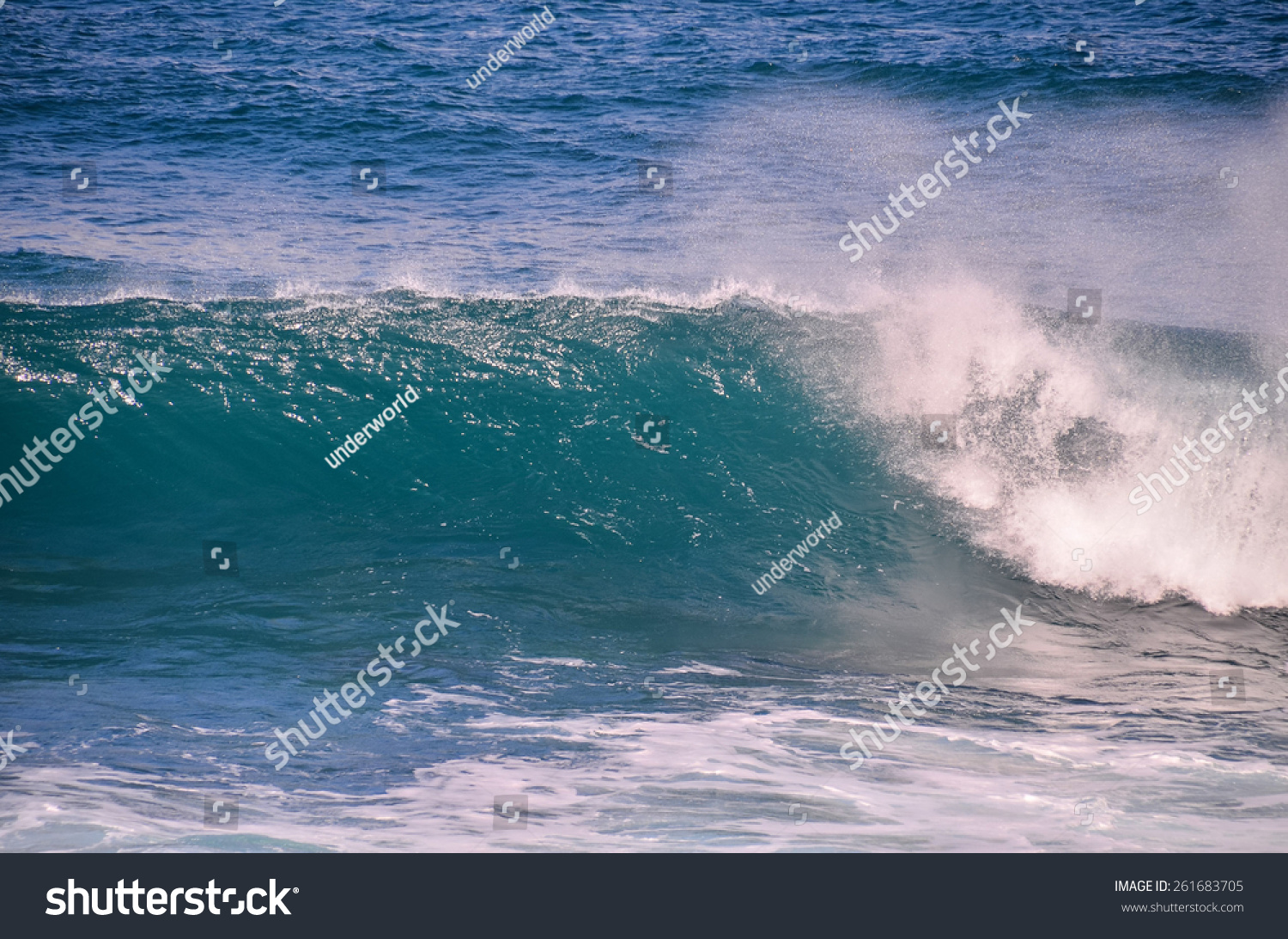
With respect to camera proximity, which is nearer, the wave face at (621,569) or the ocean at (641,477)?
the wave face at (621,569)

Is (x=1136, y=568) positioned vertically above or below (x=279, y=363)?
below

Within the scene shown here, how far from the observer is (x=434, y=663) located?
22.0 ft

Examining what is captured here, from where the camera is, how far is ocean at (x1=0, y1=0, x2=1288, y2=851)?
5.12 meters

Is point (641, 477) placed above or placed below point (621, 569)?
above

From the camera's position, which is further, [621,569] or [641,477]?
[641,477]

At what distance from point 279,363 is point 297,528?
2.23 m

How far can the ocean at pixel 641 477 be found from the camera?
5.12m

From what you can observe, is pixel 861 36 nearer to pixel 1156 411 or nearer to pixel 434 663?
pixel 1156 411

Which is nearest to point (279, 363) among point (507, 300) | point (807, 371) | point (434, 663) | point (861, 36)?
point (507, 300)

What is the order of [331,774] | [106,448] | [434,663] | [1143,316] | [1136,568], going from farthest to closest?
[1143,316] < [106,448] < [1136,568] < [434,663] < [331,774]

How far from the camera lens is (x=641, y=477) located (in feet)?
30.6

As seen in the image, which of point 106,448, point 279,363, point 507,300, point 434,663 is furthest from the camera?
point 507,300

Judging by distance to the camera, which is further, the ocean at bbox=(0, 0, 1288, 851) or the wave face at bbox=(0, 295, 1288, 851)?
the ocean at bbox=(0, 0, 1288, 851)

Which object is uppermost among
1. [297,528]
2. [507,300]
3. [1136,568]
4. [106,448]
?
[507,300]
